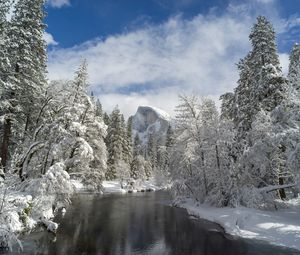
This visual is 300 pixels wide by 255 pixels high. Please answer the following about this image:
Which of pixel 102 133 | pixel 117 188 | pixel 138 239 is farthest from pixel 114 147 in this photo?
pixel 138 239

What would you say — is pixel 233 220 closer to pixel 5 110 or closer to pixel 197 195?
pixel 197 195

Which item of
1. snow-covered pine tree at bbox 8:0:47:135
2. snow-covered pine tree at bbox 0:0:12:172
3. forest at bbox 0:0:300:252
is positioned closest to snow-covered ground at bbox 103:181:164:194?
forest at bbox 0:0:300:252

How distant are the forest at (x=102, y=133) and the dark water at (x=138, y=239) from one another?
195cm

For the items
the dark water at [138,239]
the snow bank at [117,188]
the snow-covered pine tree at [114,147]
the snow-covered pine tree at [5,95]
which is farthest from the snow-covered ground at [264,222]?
the snow-covered pine tree at [114,147]

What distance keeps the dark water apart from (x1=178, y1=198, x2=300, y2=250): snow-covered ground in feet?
3.42

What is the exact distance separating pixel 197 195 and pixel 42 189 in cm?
1918

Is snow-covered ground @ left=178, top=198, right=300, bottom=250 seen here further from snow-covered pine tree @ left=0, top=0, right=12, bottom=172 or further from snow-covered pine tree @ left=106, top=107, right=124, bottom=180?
snow-covered pine tree @ left=106, top=107, right=124, bottom=180

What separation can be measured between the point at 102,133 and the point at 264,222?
16.5m

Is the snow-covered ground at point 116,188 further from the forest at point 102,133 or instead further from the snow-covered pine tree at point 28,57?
the snow-covered pine tree at point 28,57

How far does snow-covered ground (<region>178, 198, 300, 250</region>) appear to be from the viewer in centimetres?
1939

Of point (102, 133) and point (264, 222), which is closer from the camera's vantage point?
point (264, 222)

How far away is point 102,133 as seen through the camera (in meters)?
30.2

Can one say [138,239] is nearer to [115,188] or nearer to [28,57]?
[28,57]

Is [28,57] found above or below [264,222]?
above
